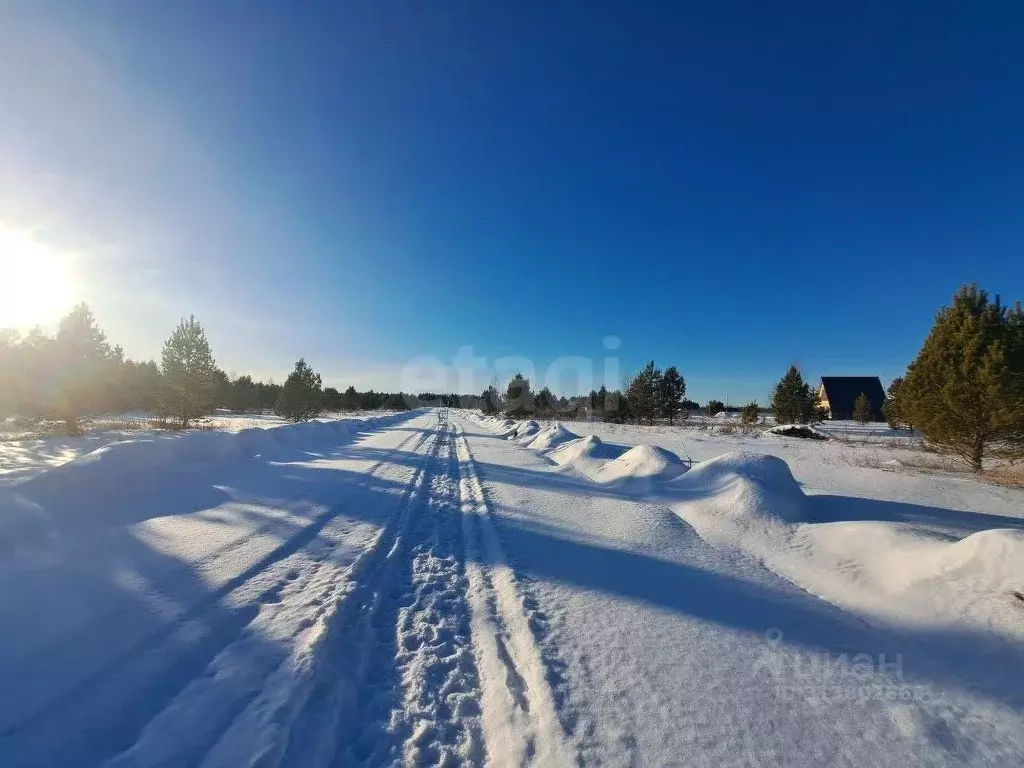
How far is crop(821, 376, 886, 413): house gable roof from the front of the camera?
165 ft

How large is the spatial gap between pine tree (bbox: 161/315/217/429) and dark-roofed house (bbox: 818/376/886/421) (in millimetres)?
59860

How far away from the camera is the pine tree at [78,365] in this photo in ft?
68.5

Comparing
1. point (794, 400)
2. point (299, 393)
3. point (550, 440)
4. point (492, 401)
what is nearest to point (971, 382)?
point (550, 440)

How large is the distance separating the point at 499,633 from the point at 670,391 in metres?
44.2

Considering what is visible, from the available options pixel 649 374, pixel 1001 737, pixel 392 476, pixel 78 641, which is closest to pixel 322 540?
pixel 78 641

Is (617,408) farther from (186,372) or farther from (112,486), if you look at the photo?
(112,486)

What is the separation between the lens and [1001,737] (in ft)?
7.98

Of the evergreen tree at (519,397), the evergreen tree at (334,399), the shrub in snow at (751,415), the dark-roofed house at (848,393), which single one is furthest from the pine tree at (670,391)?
the evergreen tree at (334,399)

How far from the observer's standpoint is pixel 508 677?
9.37 ft

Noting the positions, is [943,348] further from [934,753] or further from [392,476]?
[392,476]

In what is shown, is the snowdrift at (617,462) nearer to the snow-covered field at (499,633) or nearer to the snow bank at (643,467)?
the snow bank at (643,467)

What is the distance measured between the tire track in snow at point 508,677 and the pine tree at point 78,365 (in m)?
26.8

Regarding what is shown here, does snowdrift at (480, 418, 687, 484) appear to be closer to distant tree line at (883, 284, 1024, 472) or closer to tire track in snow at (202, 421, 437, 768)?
tire track in snow at (202, 421, 437, 768)

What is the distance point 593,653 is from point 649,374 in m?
45.2
